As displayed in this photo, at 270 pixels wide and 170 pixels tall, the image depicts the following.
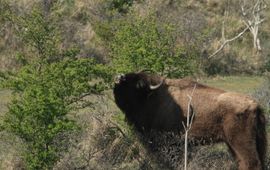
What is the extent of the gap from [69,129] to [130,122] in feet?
5.68

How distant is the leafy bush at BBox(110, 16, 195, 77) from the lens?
15.2 metres

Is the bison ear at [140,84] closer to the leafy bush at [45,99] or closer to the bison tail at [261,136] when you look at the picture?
the leafy bush at [45,99]

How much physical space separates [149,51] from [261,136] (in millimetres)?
3633

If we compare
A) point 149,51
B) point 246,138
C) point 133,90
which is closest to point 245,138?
point 246,138

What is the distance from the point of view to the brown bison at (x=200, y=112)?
12.8 m

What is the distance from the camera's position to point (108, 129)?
1457 cm

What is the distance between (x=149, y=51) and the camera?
50.0 ft

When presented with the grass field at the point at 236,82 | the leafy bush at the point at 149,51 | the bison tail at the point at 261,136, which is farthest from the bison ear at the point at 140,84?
the grass field at the point at 236,82

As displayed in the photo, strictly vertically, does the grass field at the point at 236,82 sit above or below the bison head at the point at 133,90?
below

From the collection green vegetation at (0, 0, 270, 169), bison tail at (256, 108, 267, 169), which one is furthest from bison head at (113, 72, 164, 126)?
bison tail at (256, 108, 267, 169)

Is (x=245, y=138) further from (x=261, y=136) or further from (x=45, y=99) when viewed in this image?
(x=45, y=99)

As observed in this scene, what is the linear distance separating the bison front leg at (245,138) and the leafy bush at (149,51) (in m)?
3.02

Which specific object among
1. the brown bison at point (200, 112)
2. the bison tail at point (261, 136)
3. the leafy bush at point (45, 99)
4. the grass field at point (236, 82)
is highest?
the leafy bush at point (45, 99)

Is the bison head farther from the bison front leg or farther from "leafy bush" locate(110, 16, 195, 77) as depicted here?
the bison front leg
